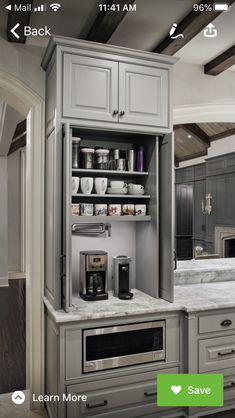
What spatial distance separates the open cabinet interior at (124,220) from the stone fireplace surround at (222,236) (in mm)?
3941

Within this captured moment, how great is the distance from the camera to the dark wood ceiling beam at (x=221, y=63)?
8.91 ft

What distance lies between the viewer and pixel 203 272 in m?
3.10

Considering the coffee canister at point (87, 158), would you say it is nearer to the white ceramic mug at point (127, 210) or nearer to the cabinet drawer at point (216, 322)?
the white ceramic mug at point (127, 210)

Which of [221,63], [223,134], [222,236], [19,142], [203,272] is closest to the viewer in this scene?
[221,63]

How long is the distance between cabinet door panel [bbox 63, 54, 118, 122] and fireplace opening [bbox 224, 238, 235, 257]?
187 inches

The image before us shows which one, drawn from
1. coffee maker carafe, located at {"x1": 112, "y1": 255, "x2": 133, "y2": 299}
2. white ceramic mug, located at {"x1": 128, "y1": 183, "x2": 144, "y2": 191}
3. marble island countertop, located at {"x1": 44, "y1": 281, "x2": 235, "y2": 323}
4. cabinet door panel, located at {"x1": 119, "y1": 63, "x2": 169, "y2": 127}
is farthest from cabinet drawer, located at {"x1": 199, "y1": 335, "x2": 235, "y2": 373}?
cabinet door panel, located at {"x1": 119, "y1": 63, "x2": 169, "y2": 127}

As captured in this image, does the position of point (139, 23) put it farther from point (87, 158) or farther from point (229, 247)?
point (229, 247)

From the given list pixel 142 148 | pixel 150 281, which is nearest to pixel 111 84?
pixel 142 148

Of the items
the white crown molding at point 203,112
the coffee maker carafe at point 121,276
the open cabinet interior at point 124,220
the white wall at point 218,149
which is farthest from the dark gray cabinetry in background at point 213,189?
the coffee maker carafe at point 121,276

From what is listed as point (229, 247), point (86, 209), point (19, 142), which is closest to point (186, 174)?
point (229, 247)

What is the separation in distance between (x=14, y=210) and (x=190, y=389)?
609cm

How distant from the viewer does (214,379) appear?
7.64 feet

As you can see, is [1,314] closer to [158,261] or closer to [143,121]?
[158,261]

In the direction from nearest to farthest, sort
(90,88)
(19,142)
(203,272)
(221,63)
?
(90,88)
(221,63)
(203,272)
(19,142)
